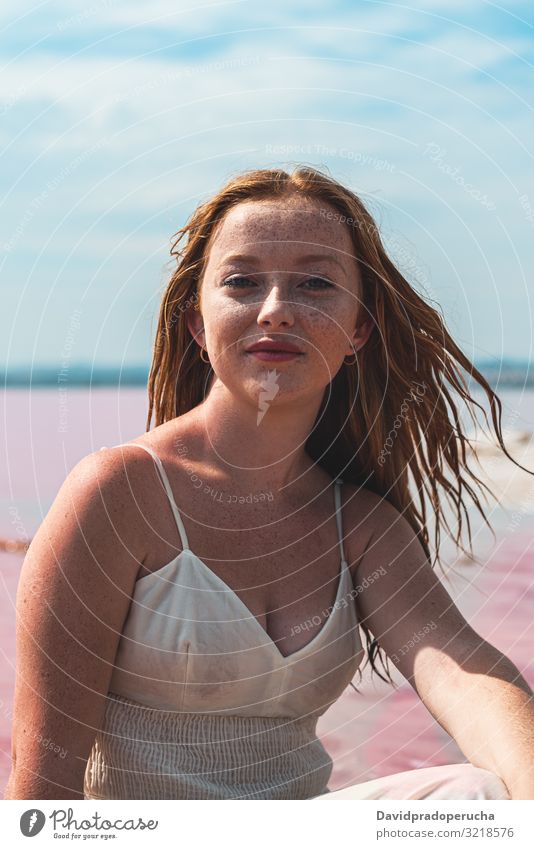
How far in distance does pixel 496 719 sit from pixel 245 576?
30.7 inches

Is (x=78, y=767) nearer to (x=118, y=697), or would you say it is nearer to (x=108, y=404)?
(x=118, y=697)

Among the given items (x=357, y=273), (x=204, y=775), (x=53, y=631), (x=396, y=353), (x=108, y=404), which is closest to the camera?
(x=53, y=631)

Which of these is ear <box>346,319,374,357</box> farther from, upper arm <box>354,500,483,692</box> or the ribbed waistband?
the ribbed waistband

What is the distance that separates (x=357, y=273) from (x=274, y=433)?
53cm

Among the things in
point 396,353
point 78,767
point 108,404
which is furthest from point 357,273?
point 108,404

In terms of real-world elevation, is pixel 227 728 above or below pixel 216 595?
below

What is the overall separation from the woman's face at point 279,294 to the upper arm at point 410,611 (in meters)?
0.55

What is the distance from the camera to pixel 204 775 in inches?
124

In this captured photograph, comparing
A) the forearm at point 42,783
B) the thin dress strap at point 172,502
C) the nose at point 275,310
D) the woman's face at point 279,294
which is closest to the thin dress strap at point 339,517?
the woman's face at point 279,294

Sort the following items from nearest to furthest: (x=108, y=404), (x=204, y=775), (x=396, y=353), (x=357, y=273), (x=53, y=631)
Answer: (x=53, y=631), (x=204, y=775), (x=357, y=273), (x=396, y=353), (x=108, y=404)

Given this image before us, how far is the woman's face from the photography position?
315 centimetres

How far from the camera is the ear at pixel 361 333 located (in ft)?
11.4

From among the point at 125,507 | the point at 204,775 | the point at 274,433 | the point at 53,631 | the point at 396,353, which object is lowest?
the point at 204,775

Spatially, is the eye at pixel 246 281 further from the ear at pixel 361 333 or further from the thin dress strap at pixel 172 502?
the thin dress strap at pixel 172 502
